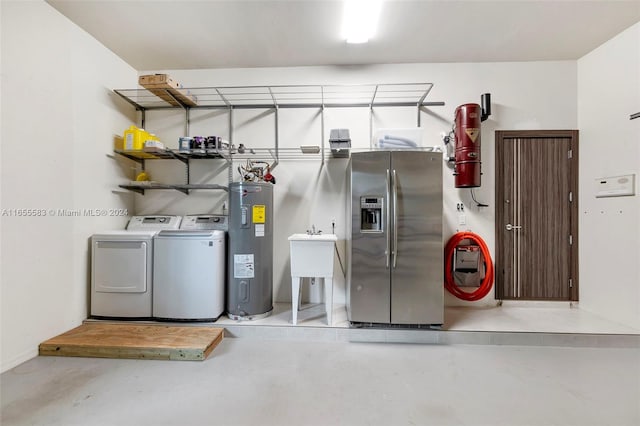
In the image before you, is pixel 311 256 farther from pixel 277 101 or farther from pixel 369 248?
pixel 277 101

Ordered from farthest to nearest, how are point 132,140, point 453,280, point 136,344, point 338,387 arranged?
point 453,280, point 132,140, point 136,344, point 338,387

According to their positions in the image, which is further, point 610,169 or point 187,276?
point 610,169

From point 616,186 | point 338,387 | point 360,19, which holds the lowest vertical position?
point 338,387

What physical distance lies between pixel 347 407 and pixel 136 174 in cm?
372

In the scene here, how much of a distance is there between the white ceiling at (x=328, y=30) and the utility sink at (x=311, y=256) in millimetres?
2261

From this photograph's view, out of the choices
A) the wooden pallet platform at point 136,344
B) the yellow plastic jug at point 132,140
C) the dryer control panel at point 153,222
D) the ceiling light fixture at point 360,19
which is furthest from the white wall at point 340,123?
the wooden pallet platform at point 136,344

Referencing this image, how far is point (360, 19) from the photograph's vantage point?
2412mm

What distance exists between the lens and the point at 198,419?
4.99 feet

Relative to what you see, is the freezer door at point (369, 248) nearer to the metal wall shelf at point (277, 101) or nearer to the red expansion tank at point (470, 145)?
the metal wall shelf at point (277, 101)

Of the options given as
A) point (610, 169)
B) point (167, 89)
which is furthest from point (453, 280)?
point (167, 89)

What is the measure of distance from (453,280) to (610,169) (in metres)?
2.13

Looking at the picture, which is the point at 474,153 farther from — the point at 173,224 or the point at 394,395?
the point at 173,224

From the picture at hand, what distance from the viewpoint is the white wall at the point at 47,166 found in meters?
2.03

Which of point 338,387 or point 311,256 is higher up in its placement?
point 311,256
